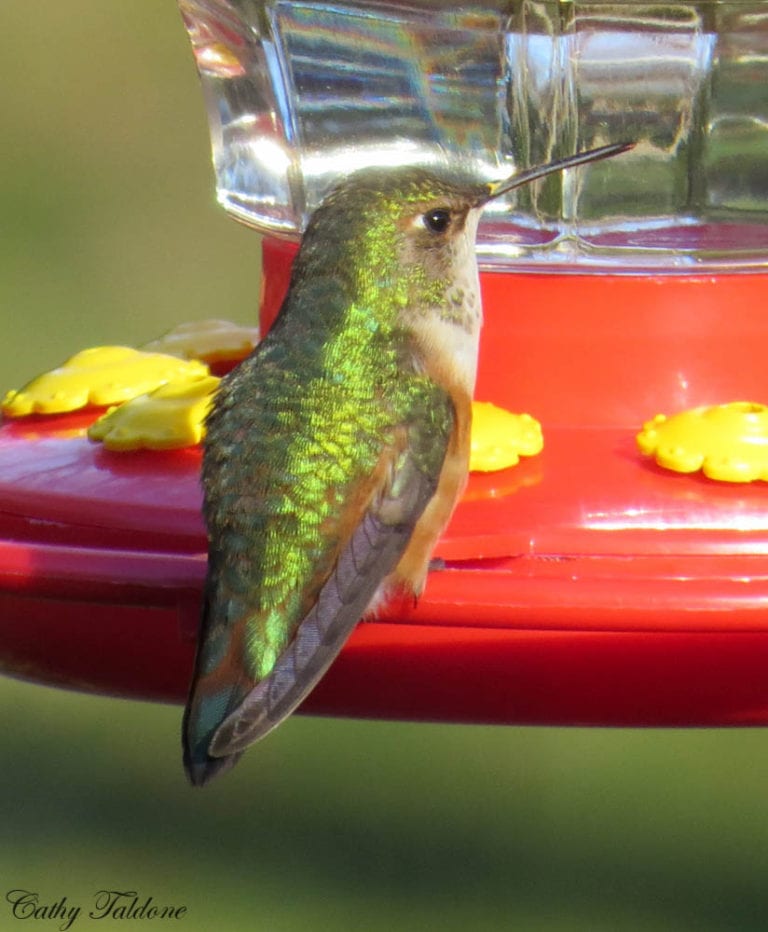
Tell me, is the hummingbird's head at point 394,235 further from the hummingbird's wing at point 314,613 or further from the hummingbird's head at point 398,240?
the hummingbird's wing at point 314,613

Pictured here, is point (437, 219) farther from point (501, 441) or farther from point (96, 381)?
point (96, 381)

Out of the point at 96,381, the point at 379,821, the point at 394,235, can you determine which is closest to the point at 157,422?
the point at 96,381

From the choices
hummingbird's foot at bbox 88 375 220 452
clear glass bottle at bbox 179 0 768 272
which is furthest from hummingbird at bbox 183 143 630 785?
clear glass bottle at bbox 179 0 768 272

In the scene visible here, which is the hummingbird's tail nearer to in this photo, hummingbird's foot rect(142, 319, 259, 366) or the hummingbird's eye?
the hummingbird's eye

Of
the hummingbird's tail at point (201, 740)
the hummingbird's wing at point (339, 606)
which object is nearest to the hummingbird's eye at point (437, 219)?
the hummingbird's wing at point (339, 606)

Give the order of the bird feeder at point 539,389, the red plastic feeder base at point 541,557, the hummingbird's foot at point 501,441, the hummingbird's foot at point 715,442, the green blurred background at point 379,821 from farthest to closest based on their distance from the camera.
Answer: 1. the green blurred background at point 379,821
2. the hummingbird's foot at point 501,441
3. the hummingbird's foot at point 715,442
4. the bird feeder at point 539,389
5. the red plastic feeder base at point 541,557

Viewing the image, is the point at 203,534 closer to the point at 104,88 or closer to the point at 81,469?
the point at 81,469
